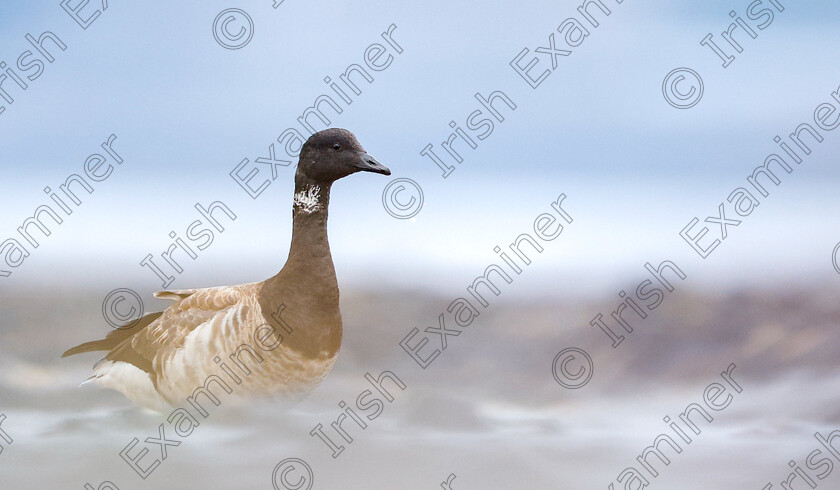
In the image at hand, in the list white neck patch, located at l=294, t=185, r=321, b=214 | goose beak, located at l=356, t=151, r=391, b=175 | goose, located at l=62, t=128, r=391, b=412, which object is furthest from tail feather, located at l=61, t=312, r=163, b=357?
goose beak, located at l=356, t=151, r=391, b=175

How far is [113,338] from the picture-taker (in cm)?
330

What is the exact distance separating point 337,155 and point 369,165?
0.13 meters

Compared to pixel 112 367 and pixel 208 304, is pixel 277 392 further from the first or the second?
pixel 112 367

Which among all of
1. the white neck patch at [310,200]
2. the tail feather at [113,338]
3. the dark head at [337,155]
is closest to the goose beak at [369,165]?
the dark head at [337,155]

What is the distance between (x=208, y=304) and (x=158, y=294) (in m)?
0.24

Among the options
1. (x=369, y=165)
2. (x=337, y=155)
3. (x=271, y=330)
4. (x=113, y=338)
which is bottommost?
(x=271, y=330)

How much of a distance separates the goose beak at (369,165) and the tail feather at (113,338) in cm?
103

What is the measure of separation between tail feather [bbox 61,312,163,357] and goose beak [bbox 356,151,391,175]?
103cm

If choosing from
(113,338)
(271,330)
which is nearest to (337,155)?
(271,330)

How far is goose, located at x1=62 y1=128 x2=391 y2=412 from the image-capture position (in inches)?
118

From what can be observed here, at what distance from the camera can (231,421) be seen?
297cm

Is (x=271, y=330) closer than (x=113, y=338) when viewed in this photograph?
Yes

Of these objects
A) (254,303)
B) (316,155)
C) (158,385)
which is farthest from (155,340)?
(316,155)

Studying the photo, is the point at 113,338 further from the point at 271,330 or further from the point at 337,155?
the point at 337,155
